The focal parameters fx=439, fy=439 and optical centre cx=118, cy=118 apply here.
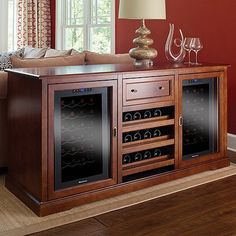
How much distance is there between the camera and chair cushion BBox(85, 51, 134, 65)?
140 inches

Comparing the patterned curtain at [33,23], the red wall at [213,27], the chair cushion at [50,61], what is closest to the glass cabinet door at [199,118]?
the red wall at [213,27]

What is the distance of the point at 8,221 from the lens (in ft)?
8.55

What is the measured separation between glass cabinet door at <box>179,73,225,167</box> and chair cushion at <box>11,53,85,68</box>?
845 millimetres

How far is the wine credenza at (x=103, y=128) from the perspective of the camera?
269 centimetres

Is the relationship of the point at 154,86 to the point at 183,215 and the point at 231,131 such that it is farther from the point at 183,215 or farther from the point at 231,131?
the point at 231,131

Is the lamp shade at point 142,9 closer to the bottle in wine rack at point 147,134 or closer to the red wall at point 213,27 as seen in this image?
the bottle in wine rack at point 147,134

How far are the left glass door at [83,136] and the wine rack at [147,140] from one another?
0.15 meters

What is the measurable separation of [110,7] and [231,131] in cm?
255

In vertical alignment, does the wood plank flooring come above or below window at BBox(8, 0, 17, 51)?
below

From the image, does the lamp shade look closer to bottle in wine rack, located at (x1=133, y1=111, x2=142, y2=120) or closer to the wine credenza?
the wine credenza

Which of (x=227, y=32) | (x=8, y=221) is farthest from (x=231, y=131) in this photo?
(x=8, y=221)

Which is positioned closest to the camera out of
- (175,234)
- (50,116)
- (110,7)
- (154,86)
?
(175,234)

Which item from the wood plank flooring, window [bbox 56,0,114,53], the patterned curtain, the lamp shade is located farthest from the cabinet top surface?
the patterned curtain

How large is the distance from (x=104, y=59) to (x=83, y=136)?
1027 millimetres
